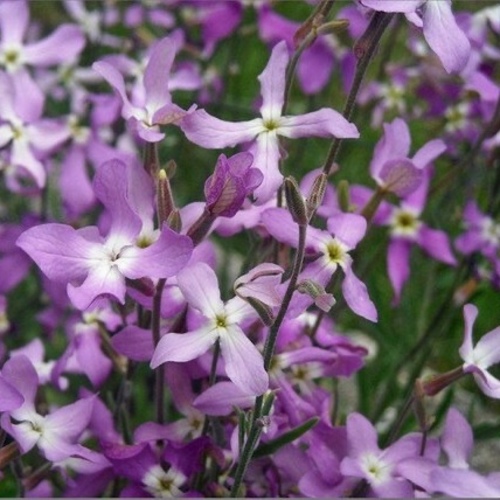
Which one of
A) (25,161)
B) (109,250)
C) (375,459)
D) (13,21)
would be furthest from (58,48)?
(375,459)

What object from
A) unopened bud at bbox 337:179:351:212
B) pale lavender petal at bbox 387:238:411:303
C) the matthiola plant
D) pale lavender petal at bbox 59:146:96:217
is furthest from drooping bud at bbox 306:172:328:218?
pale lavender petal at bbox 59:146:96:217

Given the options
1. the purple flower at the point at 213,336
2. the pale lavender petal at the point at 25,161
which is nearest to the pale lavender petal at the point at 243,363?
the purple flower at the point at 213,336

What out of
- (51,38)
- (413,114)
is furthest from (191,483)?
(413,114)

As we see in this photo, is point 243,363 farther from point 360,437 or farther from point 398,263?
point 398,263

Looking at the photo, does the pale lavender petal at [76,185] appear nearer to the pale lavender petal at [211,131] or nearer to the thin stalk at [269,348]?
the pale lavender petal at [211,131]

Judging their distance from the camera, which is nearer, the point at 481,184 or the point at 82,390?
the point at 82,390

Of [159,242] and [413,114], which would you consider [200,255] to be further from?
[413,114]
